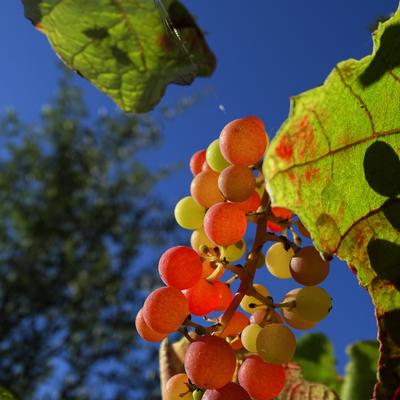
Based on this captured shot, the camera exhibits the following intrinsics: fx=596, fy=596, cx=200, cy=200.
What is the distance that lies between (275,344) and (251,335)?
0.18ft

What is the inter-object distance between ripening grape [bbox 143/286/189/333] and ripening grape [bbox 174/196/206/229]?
15 centimetres

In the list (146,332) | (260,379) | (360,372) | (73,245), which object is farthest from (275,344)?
(73,245)

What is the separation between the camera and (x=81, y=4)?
662 mm

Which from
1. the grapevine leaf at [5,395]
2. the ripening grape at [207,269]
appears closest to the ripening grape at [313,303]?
the ripening grape at [207,269]

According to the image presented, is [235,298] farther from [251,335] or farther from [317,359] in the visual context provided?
[317,359]

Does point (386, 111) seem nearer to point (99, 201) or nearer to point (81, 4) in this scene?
point (81, 4)

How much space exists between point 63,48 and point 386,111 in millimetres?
389

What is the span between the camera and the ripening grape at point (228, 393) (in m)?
0.59

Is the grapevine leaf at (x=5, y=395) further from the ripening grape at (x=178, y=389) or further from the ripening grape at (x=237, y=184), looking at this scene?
the ripening grape at (x=237, y=184)

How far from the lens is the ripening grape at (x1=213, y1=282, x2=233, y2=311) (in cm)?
67

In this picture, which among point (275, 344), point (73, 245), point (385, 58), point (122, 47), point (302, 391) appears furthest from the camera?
point (73, 245)

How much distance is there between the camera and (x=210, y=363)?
0.58 m

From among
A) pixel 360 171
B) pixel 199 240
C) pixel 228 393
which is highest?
pixel 199 240

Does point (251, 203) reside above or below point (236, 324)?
above
